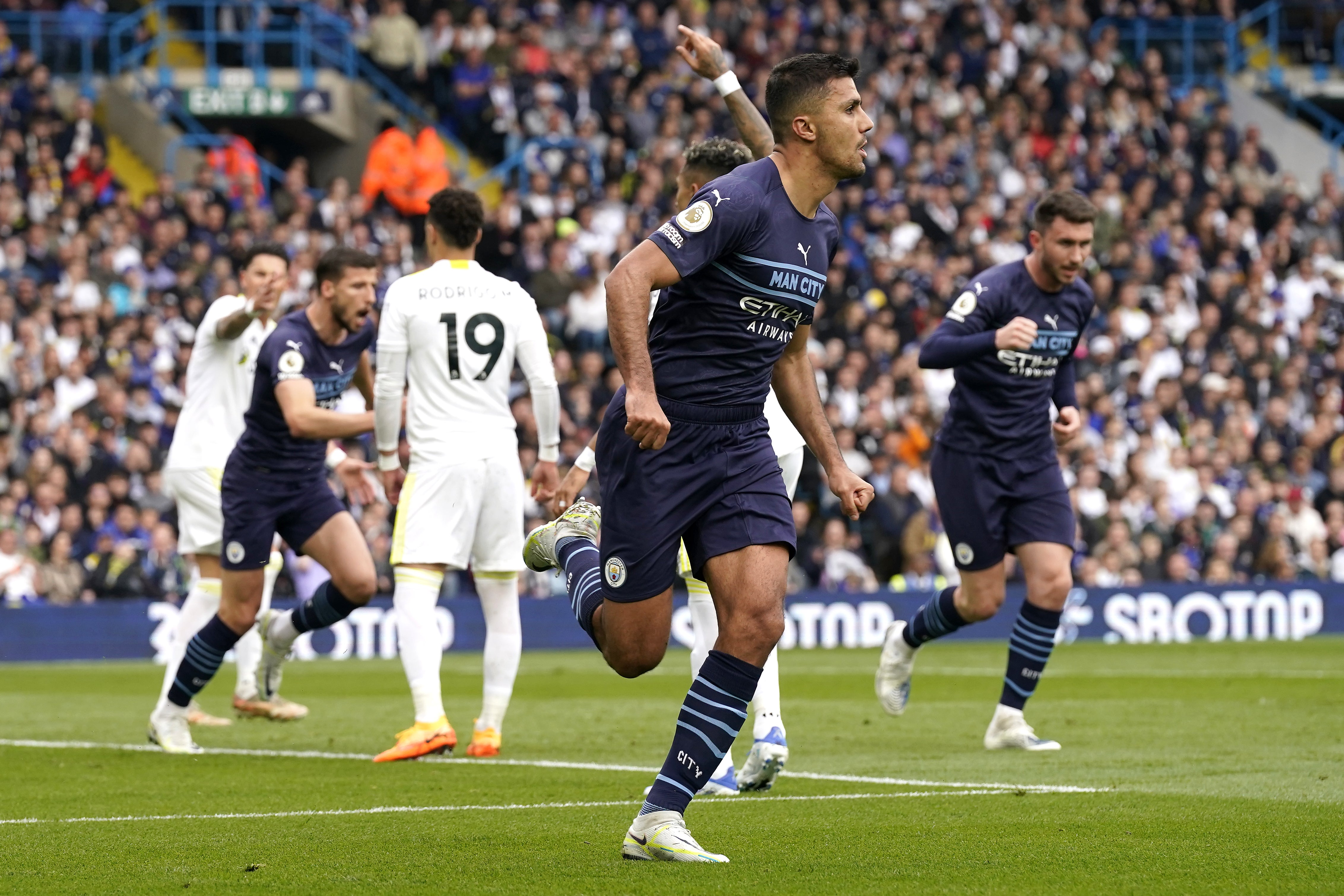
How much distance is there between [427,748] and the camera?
354 inches

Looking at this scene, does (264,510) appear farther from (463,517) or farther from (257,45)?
(257,45)

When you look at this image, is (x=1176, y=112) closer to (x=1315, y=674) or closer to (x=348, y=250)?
(x=1315, y=674)

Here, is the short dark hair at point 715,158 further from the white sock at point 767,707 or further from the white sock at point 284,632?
the white sock at point 284,632

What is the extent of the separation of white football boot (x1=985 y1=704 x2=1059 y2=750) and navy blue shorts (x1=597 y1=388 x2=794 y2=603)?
3.73m

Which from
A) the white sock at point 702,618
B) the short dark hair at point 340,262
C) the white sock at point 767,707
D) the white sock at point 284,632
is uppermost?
the short dark hair at point 340,262

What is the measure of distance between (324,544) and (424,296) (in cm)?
160

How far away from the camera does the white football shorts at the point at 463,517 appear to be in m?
9.20

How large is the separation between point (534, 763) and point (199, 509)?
12.8 feet

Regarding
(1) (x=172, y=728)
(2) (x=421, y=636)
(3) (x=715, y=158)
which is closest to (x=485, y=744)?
(2) (x=421, y=636)

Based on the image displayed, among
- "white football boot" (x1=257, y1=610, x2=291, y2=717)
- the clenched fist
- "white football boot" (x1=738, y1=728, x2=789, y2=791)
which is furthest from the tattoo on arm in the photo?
"white football boot" (x1=257, y1=610, x2=291, y2=717)

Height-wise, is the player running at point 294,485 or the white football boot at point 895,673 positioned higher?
the player running at point 294,485

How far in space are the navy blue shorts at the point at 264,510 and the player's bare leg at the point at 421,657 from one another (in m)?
0.92

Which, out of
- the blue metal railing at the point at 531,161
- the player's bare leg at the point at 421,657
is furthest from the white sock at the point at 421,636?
the blue metal railing at the point at 531,161

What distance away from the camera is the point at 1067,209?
31.7 ft
